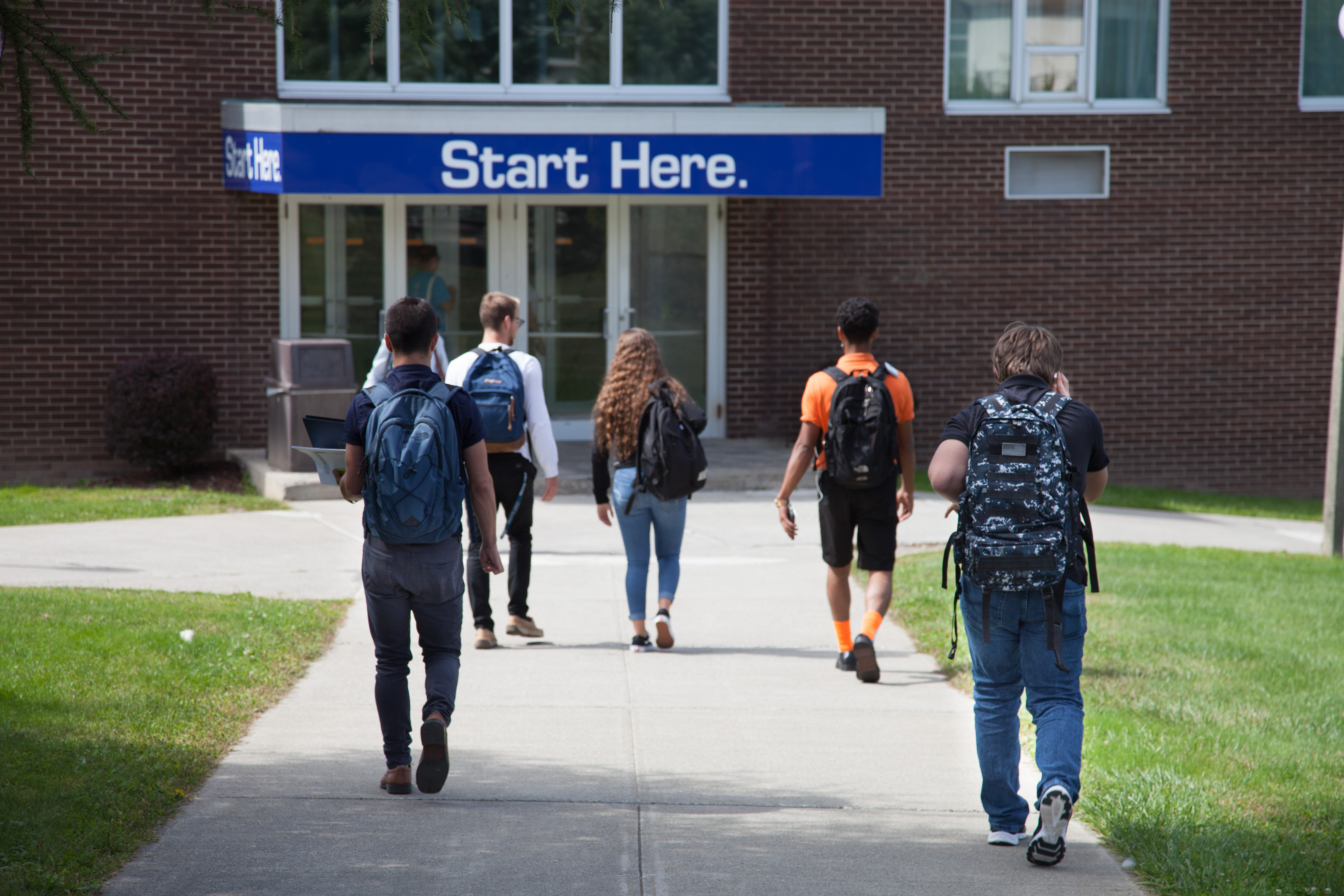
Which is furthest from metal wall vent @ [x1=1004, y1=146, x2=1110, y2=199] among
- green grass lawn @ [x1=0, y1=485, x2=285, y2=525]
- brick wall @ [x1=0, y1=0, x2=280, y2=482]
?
green grass lawn @ [x1=0, y1=485, x2=285, y2=525]

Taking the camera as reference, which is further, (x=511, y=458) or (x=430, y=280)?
(x=430, y=280)

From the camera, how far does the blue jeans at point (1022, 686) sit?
4.10 meters

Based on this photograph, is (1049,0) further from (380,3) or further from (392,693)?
(392,693)

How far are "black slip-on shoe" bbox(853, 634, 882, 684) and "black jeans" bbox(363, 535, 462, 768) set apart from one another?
2336 millimetres

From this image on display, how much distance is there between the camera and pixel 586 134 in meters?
12.3

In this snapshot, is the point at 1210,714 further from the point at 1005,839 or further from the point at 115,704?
the point at 115,704

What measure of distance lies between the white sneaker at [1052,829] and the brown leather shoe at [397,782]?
6.91 feet

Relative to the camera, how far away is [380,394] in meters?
4.58

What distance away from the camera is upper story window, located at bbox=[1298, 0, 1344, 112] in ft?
48.0

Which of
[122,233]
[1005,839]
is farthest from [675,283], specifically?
[1005,839]

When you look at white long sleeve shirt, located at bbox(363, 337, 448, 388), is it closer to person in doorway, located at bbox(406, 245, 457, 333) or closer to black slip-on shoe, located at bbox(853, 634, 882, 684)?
black slip-on shoe, located at bbox(853, 634, 882, 684)

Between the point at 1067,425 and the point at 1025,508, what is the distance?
328 mm

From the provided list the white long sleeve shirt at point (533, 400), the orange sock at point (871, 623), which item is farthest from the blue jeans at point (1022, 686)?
the white long sleeve shirt at point (533, 400)

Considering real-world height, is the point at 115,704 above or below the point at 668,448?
below
